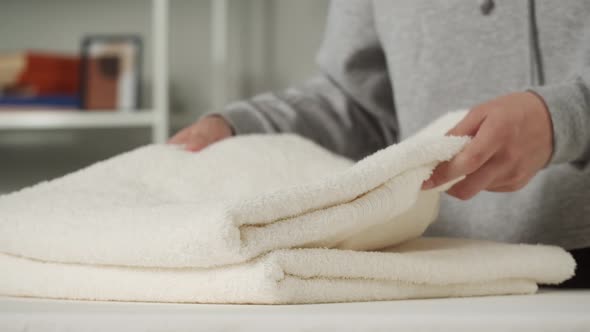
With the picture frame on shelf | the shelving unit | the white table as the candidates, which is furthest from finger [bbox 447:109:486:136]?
the picture frame on shelf

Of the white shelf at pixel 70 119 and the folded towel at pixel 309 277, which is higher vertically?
the folded towel at pixel 309 277

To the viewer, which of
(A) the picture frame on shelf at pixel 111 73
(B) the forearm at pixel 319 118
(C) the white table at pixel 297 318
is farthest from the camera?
(A) the picture frame on shelf at pixel 111 73

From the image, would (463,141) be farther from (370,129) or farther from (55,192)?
(370,129)

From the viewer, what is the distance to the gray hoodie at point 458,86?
642 millimetres

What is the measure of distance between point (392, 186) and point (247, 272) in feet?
0.36

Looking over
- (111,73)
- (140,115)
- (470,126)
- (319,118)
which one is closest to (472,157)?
(470,126)

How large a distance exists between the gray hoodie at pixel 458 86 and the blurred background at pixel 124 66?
74cm

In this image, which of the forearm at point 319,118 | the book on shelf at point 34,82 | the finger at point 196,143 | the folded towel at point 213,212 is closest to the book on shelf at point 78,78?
the book on shelf at point 34,82

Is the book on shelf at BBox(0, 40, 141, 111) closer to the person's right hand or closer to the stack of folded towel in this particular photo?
the person's right hand

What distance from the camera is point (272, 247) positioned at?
403 millimetres

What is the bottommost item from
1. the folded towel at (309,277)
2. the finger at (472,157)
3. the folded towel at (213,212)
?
the folded towel at (309,277)

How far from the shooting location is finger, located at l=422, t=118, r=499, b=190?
0.47 m

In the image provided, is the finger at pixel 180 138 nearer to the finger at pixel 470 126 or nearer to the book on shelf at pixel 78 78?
the finger at pixel 470 126

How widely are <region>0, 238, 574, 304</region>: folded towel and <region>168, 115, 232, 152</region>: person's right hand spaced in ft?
0.84
